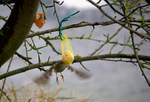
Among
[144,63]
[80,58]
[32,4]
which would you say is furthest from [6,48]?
[144,63]

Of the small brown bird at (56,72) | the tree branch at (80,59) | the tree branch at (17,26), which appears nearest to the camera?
the small brown bird at (56,72)

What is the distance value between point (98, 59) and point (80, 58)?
11 cm

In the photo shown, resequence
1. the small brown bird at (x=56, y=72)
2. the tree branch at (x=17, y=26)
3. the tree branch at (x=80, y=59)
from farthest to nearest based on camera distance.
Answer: the tree branch at (x=80, y=59) → the tree branch at (x=17, y=26) → the small brown bird at (x=56, y=72)

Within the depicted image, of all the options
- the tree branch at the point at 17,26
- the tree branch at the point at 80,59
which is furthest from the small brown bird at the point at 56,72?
the tree branch at the point at 80,59

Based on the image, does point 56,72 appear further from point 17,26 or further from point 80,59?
point 80,59

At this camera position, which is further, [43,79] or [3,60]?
[3,60]

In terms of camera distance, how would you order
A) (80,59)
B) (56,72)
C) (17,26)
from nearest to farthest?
(56,72) → (17,26) → (80,59)

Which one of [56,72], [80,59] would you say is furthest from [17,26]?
[80,59]

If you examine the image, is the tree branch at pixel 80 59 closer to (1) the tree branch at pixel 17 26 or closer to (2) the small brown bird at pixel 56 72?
(1) the tree branch at pixel 17 26

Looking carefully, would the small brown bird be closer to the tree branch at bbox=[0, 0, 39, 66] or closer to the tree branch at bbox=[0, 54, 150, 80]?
the tree branch at bbox=[0, 0, 39, 66]

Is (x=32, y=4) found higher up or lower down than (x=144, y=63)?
higher up

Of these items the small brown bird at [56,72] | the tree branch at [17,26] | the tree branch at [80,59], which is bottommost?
the small brown bird at [56,72]

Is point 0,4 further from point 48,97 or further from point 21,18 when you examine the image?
point 48,97

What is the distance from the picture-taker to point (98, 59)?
125cm
